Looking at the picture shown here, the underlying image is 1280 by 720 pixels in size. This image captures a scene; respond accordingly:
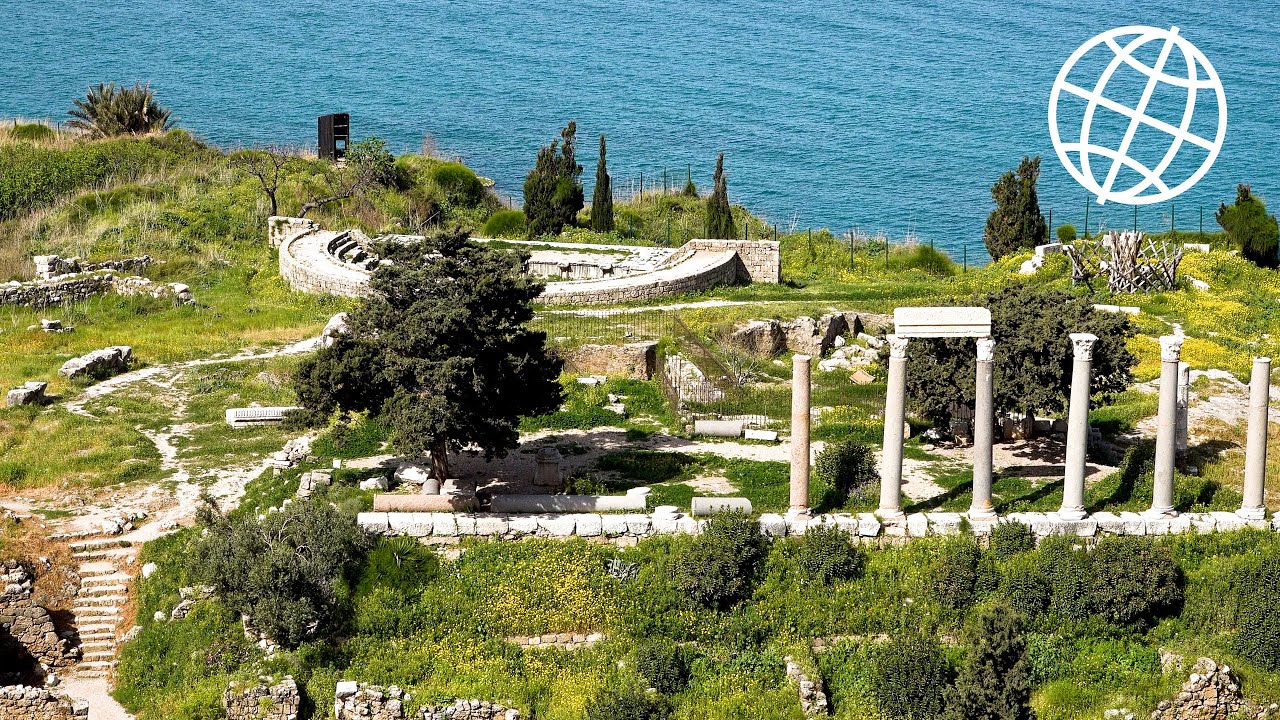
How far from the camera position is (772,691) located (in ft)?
105

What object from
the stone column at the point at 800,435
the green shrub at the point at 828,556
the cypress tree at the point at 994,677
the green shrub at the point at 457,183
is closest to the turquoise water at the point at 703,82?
the green shrub at the point at 457,183

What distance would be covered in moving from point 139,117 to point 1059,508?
55.6 metres

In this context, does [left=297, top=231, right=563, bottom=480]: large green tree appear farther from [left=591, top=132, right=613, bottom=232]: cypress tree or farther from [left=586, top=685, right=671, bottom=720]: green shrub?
[left=591, top=132, right=613, bottom=232]: cypress tree

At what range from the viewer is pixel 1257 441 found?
3519 cm

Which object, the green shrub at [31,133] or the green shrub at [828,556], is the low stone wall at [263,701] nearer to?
the green shrub at [828,556]

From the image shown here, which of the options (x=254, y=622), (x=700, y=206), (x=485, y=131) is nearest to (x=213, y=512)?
(x=254, y=622)

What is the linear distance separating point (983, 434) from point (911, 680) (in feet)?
18.5

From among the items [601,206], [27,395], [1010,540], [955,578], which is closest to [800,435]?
[955,578]

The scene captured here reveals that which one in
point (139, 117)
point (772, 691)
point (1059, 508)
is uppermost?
point (139, 117)

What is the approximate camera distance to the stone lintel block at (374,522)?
34812mm

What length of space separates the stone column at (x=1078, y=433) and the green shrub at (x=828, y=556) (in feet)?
14.6

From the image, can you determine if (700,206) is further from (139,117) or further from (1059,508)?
(1059,508)

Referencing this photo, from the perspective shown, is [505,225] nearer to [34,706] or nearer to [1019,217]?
[1019,217]

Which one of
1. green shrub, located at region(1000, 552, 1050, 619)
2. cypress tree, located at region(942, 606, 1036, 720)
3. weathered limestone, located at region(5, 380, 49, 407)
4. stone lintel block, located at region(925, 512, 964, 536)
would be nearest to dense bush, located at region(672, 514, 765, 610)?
stone lintel block, located at region(925, 512, 964, 536)
